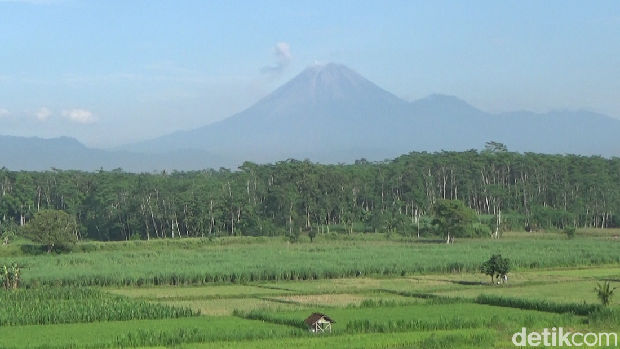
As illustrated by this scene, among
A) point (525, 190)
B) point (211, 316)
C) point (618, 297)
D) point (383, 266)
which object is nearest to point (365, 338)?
point (211, 316)

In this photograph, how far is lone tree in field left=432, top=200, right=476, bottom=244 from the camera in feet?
185

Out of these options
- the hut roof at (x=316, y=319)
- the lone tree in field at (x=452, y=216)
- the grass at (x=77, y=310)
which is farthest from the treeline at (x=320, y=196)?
the hut roof at (x=316, y=319)

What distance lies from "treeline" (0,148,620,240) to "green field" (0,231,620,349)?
15.0m

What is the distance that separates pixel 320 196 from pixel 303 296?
42.3m

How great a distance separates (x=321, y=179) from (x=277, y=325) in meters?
52.2

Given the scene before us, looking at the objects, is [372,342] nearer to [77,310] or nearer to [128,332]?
[128,332]

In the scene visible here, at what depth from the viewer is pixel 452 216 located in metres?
56.8

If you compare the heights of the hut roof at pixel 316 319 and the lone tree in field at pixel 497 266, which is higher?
the lone tree in field at pixel 497 266

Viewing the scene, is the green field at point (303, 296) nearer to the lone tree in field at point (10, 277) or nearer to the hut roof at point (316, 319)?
the hut roof at point (316, 319)

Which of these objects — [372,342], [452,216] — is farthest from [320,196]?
[372,342]

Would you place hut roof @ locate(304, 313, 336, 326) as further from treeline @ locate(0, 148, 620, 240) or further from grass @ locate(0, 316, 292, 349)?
treeline @ locate(0, 148, 620, 240)

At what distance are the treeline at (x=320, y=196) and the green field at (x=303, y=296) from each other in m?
15.0

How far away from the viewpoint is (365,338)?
19.9 metres

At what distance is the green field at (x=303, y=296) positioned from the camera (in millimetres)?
20469
